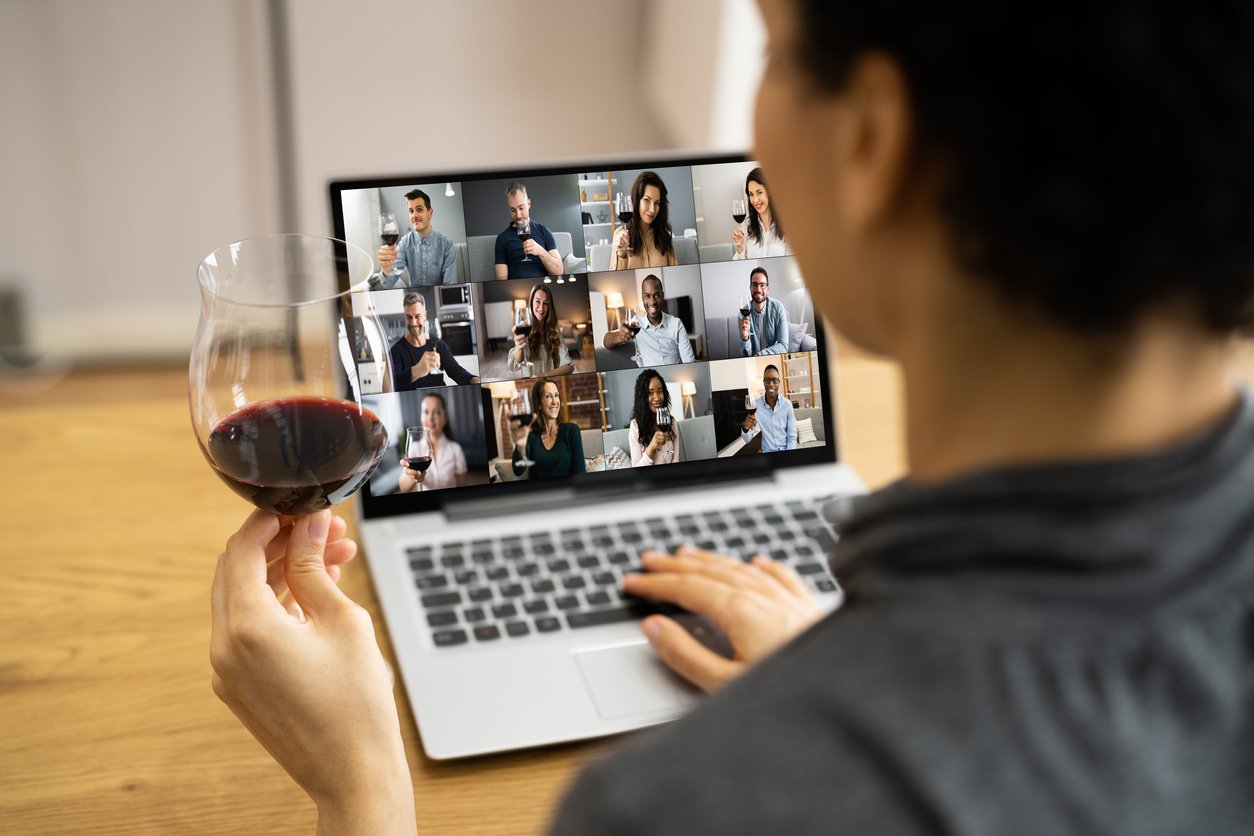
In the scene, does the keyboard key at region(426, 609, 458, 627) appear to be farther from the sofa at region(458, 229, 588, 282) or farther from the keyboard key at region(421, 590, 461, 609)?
the sofa at region(458, 229, 588, 282)

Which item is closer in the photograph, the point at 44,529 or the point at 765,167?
the point at 765,167

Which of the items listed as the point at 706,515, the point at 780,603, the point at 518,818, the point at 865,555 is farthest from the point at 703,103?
the point at 865,555

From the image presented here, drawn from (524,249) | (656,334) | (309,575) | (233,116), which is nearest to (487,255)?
(524,249)

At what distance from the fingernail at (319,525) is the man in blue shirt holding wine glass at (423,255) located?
0.55 feet

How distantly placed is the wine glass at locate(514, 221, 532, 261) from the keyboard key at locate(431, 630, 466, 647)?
0.92 feet

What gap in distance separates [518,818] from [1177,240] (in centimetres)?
54

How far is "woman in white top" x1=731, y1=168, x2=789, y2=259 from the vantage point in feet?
2.68

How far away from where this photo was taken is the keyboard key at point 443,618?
90cm

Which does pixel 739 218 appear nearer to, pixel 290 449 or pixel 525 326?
pixel 525 326

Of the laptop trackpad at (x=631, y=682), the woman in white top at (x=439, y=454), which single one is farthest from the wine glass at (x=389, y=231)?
the laptop trackpad at (x=631, y=682)

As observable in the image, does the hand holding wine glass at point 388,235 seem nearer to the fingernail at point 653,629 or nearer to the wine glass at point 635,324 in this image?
the wine glass at point 635,324

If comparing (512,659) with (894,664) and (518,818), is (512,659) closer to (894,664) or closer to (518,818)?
(518,818)

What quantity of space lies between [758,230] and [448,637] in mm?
366

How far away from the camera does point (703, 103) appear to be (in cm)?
250
